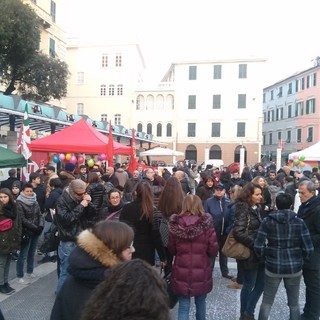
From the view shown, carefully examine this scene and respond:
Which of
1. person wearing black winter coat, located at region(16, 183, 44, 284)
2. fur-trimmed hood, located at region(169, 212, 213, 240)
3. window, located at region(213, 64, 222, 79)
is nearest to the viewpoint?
fur-trimmed hood, located at region(169, 212, 213, 240)

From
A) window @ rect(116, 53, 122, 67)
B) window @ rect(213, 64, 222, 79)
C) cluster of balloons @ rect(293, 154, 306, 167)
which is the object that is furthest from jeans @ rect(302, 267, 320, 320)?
window @ rect(116, 53, 122, 67)

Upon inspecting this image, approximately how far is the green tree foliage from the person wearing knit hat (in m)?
13.8

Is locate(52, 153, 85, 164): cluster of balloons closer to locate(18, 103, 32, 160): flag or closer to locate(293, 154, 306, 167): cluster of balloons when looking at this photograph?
locate(18, 103, 32, 160): flag

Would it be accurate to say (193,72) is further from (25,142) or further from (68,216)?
(68,216)

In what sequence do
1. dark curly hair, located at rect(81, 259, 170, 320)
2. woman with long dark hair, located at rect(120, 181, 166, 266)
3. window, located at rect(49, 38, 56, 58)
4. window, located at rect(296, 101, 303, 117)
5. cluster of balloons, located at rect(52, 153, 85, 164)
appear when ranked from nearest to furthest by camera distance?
dark curly hair, located at rect(81, 259, 170, 320) → woman with long dark hair, located at rect(120, 181, 166, 266) → cluster of balloons, located at rect(52, 153, 85, 164) → window, located at rect(49, 38, 56, 58) → window, located at rect(296, 101, 303, 117)

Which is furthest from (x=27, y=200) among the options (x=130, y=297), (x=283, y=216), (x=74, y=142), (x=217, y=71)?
(x=217, y=71)

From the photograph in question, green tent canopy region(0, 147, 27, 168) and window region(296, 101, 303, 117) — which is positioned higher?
window region(296, 101, 303, 117)

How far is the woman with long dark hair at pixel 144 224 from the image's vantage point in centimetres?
390

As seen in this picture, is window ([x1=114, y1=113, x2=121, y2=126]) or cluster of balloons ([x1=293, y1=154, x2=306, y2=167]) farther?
window ([x1=114, y1=113, x2=121, y2=126])

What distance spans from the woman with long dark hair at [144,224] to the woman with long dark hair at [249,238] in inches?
36.5

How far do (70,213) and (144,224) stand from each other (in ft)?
3.05

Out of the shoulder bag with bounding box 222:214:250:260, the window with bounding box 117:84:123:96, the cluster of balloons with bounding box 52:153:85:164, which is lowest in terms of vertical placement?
the shoulder bag with bounding box 222:214:250:260

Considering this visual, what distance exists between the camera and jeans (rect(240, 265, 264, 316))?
399cm

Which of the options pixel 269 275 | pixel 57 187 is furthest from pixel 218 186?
pixel 57 187
